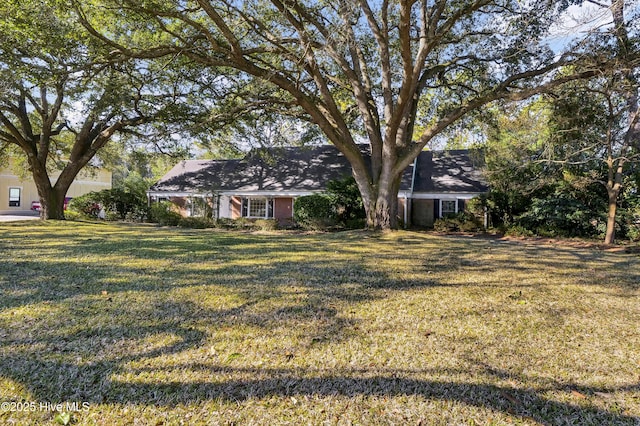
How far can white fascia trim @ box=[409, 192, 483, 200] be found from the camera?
20203 millimetres

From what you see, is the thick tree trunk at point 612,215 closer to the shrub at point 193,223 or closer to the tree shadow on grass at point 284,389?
the tree shadow on grass at point 284,389

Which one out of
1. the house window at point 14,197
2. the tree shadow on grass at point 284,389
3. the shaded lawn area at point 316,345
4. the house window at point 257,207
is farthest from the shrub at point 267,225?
the house window at point 14,197

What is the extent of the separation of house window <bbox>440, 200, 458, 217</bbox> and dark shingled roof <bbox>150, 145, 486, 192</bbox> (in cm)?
72

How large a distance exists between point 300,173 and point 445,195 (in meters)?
8.79

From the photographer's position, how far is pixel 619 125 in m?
13.9

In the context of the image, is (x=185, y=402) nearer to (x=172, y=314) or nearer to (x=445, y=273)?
(x=172, y=314)

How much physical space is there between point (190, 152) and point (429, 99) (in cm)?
1264

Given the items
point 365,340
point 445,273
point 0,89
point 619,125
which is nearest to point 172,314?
point 365,340

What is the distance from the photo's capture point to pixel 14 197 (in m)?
Answer: 31.9

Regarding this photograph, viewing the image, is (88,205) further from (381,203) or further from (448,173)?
(448,173)

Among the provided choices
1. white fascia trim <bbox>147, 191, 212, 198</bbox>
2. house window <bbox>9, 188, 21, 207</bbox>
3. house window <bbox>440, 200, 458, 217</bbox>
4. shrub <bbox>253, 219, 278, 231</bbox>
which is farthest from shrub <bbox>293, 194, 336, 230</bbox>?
house window <bbox>9, 188, 21, 207</bbox>

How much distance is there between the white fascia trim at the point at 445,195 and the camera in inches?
795

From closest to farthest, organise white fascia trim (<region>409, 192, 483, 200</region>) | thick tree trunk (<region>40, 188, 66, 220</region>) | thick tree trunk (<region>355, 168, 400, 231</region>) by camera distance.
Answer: thick tree trunk (<region>355, 168, 400, 231</region>) < thick tree trunk (<region>40, 188, 66, 220</region>) < white fascia trim (<region>409, 192, 483, 200</region>)

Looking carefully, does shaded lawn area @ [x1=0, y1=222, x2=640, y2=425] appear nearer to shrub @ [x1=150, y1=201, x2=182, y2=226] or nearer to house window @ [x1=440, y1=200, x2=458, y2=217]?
shrub @ [x1=150, y1=201, x2=182, y2=226]
